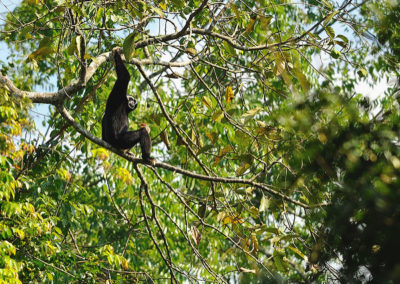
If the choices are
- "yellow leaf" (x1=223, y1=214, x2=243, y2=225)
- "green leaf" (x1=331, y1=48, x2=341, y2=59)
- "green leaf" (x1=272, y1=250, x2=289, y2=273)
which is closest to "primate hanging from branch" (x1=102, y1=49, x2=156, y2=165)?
"yellow leaf" (x1=223, y1=214, x2=243, y2=225)

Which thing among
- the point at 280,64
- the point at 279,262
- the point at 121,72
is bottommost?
the point at 279,262

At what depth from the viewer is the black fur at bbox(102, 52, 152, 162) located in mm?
5469

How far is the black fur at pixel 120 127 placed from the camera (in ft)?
17.9

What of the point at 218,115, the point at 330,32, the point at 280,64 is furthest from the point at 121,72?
the point at 330,32

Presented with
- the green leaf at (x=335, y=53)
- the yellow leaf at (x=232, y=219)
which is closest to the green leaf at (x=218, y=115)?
the yellow leaf at (x=232, y=219)

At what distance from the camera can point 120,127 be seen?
5.89 meters

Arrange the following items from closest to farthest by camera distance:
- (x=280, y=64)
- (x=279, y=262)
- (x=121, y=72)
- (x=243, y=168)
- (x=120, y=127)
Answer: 1. (x=280, y=64)
2. (x=279, y=262)
3. (x=243, y=168)
4. (x=121, y=72)
5. (x=120, y=127)

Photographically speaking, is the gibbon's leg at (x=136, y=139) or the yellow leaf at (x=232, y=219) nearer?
the yellow leaf at (x=232, y=219)

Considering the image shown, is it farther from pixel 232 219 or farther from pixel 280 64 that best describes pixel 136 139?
pixel 280 64

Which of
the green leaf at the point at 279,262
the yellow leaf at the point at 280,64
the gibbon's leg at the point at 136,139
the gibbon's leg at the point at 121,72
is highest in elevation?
the gibbon's leg at the point at 121,72

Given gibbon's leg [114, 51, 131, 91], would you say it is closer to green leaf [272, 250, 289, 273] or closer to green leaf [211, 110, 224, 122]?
green leaf [211, 110, 224, 122]

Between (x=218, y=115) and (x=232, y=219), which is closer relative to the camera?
(x=218, y=115)

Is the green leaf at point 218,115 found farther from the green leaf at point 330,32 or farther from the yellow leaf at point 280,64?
the green leaf at point 330,32

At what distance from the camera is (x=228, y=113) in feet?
14.6
